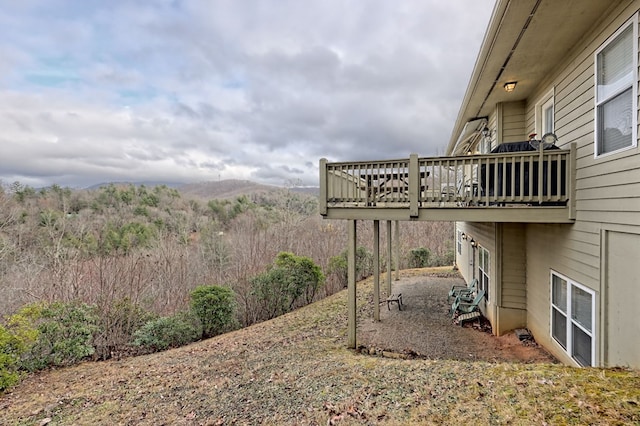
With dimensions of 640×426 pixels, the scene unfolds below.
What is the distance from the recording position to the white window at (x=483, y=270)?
8702 millimetres

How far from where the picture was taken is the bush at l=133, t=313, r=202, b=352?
8.35 metres

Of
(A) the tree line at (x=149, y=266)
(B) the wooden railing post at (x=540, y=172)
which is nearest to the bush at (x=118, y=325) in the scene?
(A) the tree line at (x=149, y=266)

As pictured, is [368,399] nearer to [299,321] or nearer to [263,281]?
[299,321]

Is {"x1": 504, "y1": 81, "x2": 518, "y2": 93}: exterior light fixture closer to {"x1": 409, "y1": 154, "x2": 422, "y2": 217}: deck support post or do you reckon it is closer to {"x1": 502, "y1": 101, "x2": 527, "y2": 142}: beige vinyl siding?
{"x1": 502, "y1": 101, "x2": 527, "y2": 142}: beige vinyl siding

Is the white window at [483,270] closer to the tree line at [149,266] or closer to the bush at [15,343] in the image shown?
the tree line at [149,266]

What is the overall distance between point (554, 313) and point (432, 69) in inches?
524

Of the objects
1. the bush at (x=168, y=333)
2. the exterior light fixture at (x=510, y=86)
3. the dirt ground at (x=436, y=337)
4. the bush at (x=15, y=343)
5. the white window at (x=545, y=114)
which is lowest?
the bush at (x=168, y=333)

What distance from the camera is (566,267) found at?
5.06 m

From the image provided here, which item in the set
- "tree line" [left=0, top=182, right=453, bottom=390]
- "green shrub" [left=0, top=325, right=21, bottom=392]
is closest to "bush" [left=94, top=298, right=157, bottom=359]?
"tree line" [left=0, top=182, right=453, bottom=390]

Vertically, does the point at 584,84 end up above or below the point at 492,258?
above

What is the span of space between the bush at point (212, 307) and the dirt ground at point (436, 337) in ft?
13.5

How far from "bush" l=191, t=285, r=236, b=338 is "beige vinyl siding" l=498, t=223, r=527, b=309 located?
7511mm

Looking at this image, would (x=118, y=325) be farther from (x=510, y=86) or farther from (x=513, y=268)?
(x=510, y=86)

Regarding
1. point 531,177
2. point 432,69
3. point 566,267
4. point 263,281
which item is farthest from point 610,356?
point 432,69
